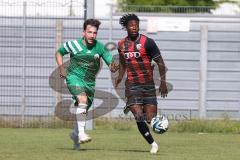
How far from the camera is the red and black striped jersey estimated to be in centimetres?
1466

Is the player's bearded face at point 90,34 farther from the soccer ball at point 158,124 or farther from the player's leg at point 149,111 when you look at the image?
the soccer ball at point 158,124

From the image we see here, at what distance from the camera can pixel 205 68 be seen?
91.2ft

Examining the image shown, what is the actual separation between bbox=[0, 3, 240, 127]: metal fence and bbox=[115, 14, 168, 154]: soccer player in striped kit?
9485 millimetres

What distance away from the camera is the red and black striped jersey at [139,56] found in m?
14.7

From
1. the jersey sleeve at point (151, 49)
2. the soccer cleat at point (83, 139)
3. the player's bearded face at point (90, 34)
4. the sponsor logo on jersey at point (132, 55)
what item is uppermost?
the player's bearded face at point (90, 34)

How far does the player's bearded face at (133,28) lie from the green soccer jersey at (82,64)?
79 centimetres

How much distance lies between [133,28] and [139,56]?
48 cm

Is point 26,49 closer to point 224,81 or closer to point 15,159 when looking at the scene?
point 224,81

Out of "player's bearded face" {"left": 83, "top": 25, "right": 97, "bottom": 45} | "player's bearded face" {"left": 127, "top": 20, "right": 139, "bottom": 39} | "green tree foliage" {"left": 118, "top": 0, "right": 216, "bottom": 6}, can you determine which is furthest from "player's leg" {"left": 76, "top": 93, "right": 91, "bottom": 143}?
"green tree foliage" {"left": 118, "top": 0, "right": 216, "bottom": 6}

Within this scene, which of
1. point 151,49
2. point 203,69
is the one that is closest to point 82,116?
point 151,49

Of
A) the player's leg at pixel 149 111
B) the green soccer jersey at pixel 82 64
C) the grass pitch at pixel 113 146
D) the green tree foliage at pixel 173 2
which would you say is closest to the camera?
the grass pitch at pixel 113 146

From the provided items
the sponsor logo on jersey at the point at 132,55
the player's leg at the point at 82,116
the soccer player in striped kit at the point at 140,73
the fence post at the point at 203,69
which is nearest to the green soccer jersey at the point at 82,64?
the player's leg at the point at 82,116

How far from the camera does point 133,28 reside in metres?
14.6

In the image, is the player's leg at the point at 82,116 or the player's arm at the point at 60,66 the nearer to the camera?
the player's leg at the point at 82,116
